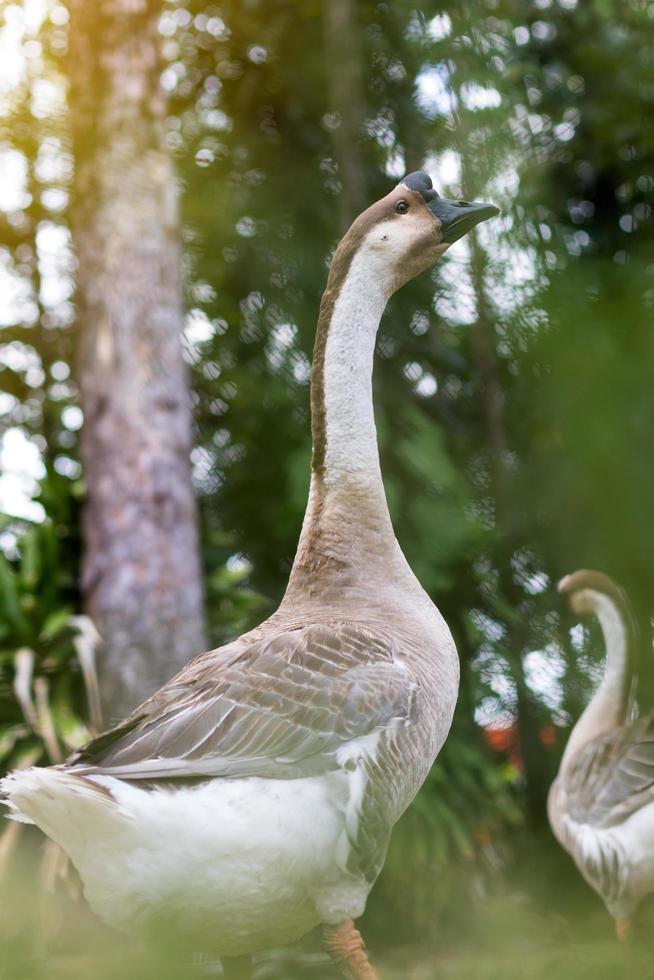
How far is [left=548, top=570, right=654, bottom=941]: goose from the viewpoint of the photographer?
15.8ft

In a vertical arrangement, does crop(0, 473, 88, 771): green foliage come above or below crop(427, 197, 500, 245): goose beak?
below

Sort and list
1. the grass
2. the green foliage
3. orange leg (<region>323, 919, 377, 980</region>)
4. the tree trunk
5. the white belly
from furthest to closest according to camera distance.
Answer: the tree trunk < the green foliage < orange leg (<region>323, 919, 377, 980</region>) < the white belly < the grass

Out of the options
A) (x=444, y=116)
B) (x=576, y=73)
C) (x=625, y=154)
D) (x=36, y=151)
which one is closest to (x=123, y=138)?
(x=36, y=151)

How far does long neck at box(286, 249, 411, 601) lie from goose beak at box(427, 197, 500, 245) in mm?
234

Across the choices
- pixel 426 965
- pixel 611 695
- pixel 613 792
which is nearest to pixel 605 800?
pixel 613 792

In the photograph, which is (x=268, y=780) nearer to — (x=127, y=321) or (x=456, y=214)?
(x=456, y=214)

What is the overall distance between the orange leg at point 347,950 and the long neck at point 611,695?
253 cm

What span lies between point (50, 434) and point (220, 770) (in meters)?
7.38

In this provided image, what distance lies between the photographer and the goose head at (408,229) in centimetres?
262

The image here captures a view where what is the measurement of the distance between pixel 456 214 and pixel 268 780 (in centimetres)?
147

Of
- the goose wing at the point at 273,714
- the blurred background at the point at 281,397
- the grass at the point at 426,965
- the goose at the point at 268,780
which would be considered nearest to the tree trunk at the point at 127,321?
the blurred background at the point at 281,397

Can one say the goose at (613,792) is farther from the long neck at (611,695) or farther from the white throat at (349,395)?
the white throat at (349,395)

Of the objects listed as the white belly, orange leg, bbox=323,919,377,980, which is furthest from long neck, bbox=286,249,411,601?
orange leg, bbox=323,919,377,980

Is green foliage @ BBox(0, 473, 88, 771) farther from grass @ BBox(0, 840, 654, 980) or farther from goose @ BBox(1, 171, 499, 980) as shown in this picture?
goose @ BBox(1, 171, 499, 980)
